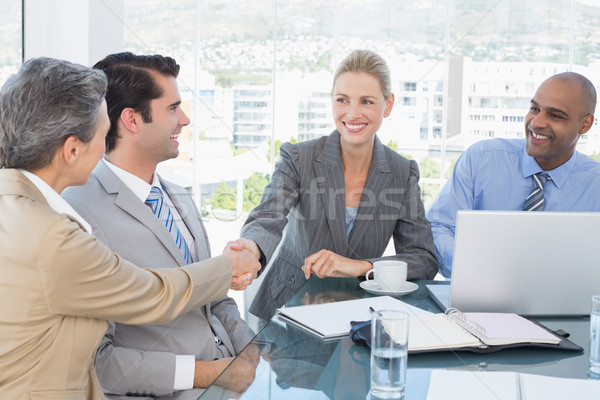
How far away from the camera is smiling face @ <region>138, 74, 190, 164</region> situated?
5.41ft

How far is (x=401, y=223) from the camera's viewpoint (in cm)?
206

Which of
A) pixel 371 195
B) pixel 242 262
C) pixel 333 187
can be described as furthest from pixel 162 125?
pixel 371 195

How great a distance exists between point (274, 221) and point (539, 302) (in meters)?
0.91

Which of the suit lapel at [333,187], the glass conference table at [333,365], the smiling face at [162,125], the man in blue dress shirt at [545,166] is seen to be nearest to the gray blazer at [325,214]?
the suit lapel at [333,187]

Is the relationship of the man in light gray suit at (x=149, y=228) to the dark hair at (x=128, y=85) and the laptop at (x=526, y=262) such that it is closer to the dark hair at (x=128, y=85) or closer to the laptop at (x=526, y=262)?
the dark hair at (x=128, y=85)

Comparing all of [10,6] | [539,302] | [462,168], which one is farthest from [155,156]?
[10,6]

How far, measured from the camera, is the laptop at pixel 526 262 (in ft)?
4.55

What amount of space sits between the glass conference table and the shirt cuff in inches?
9.4

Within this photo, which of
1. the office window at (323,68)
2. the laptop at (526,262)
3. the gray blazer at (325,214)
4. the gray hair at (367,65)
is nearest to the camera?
the laptop at (526,262)

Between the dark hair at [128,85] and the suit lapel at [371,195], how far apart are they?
813 millimetres

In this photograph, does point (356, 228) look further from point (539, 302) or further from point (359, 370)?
point (359, 370)

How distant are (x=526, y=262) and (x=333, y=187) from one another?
2.74 ft

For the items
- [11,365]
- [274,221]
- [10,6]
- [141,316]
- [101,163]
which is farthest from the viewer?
[10,6]

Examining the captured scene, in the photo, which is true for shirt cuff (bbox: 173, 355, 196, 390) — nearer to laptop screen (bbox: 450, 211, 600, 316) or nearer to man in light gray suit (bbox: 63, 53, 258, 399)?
man in light gray suit (bbox: 63, 53, 258, 399)
